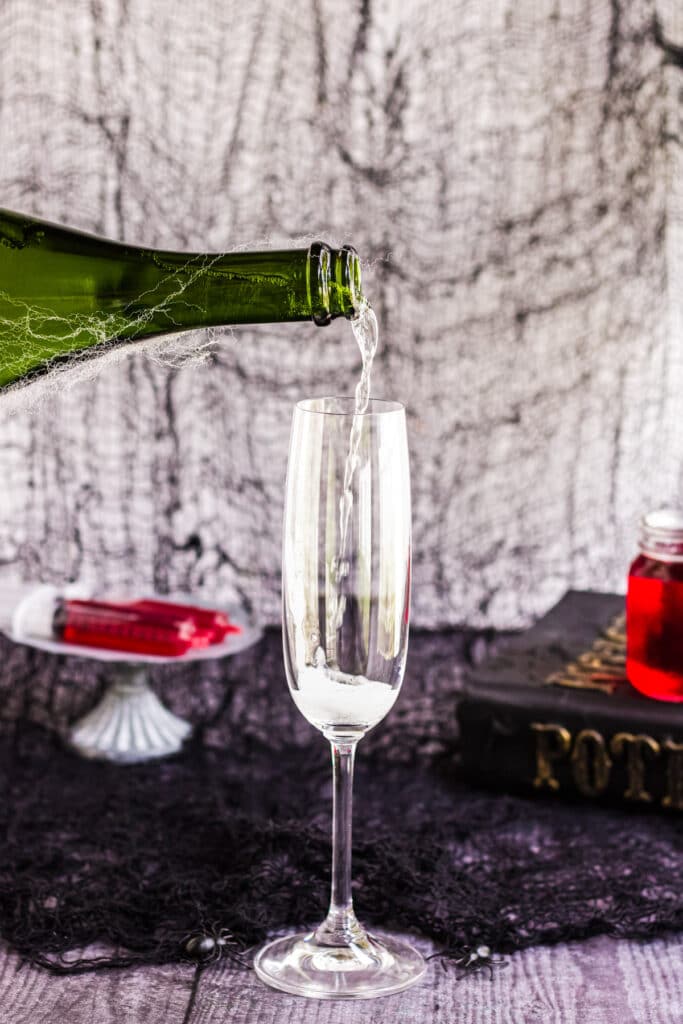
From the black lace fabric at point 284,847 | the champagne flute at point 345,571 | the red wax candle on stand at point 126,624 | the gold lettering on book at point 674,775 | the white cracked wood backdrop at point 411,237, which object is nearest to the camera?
the champagne flute at point 345,571

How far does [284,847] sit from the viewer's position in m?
0.92

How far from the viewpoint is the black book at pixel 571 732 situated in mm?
970

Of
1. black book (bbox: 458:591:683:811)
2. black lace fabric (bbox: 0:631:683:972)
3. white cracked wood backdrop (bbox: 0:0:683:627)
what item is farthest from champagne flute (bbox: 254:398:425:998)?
white cracked wood backdrop (bbox: 0:0:683:627)

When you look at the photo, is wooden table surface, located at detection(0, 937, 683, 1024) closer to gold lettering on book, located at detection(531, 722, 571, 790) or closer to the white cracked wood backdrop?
gold lettering on book, located at detection(531, 722, 571, 790)

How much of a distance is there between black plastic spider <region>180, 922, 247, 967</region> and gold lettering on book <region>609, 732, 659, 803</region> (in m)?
0.33

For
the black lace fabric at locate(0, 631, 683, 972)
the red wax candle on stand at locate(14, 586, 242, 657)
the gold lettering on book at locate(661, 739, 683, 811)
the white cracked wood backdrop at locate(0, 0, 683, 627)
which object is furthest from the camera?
the white cracked wood backdrop at locate(0, 0, 683, 627)

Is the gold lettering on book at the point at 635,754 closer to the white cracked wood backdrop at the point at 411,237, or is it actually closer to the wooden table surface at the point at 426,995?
the wooden table surface at the point at 426,995

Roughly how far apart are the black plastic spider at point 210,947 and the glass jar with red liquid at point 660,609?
1.24 feet

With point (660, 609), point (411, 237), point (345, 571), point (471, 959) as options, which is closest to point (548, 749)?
point (660, 609)

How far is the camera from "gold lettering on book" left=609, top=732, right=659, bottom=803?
97 cm

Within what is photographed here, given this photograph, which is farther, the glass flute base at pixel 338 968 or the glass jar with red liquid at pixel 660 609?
the glass jar with red liquid at pixel 660 609

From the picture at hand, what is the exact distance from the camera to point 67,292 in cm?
85

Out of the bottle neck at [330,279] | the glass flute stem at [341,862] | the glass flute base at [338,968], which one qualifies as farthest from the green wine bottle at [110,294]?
the glass flute base at [338,968]

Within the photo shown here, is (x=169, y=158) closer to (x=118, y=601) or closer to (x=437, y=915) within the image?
(x=118, y=601)
